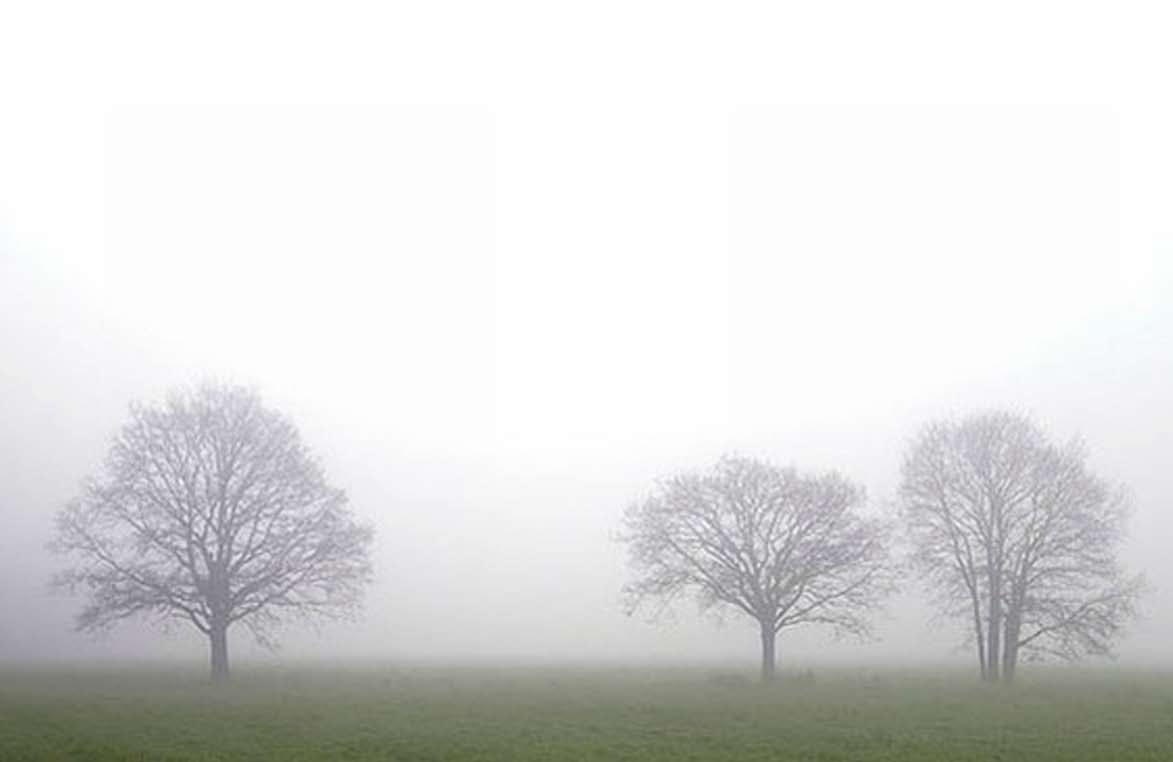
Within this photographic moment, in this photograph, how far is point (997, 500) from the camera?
5378 centimetres

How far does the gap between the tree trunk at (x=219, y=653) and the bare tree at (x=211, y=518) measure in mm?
71

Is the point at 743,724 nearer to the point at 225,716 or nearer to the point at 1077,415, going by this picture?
the point at 225,716

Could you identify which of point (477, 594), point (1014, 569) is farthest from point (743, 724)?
point (477, 594)

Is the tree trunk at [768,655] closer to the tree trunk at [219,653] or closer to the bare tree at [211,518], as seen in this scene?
the bare tree at [211,518]

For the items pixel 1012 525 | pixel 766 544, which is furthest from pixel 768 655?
pixel 1012 525

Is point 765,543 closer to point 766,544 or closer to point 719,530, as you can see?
point 766,544

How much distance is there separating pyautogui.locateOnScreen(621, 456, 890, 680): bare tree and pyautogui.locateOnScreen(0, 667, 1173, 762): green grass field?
4.88 metres

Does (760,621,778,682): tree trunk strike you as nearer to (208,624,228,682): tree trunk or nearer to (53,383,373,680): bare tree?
(53,383,373,680): bare tree

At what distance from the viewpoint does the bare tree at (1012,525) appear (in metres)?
52.4

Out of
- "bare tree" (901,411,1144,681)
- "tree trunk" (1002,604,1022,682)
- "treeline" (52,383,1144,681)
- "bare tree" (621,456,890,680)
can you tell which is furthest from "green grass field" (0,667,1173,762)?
"bare tree" (621,456,890,680)

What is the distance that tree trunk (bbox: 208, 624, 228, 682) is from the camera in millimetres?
50125

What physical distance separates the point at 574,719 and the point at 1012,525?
30.5 m

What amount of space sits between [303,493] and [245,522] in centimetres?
322

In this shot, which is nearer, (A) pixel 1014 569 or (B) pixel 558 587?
(A) pixel 1014 569
